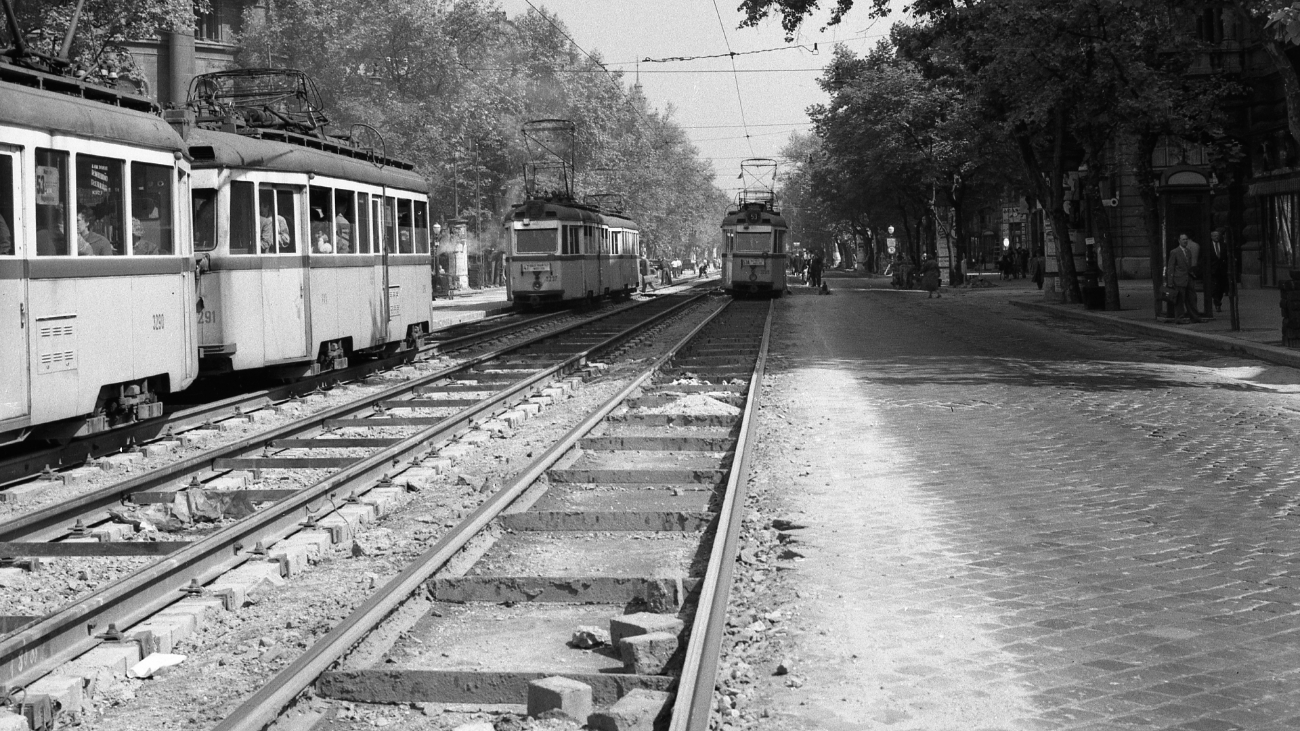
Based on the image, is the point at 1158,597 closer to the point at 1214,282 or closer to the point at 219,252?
the point at 219,252

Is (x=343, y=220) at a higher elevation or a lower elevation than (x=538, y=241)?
lower

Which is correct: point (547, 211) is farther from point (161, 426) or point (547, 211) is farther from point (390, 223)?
point (161, 426)

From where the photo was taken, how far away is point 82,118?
36.7ft

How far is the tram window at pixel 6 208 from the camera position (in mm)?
10188

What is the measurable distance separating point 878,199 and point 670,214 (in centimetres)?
4260

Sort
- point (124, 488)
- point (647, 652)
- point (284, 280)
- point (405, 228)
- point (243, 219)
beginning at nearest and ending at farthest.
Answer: point (647, 652) → point (124, 488) → point (243, 219) → point (284, 280) → point (405, 228)

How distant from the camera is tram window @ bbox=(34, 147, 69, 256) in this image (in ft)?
35.1

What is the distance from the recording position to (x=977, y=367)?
66.8 ft

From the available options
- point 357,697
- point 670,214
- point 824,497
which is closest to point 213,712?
point 357,697

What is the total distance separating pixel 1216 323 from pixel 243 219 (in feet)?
62.7

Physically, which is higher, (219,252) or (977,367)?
(219,252)

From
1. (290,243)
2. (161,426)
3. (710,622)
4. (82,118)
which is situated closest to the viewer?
Answer: (710,622)

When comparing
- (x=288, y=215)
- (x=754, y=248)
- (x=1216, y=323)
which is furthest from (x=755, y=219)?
(x=288, y=215)

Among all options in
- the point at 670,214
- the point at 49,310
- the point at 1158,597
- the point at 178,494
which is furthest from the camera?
the point at 670,214
